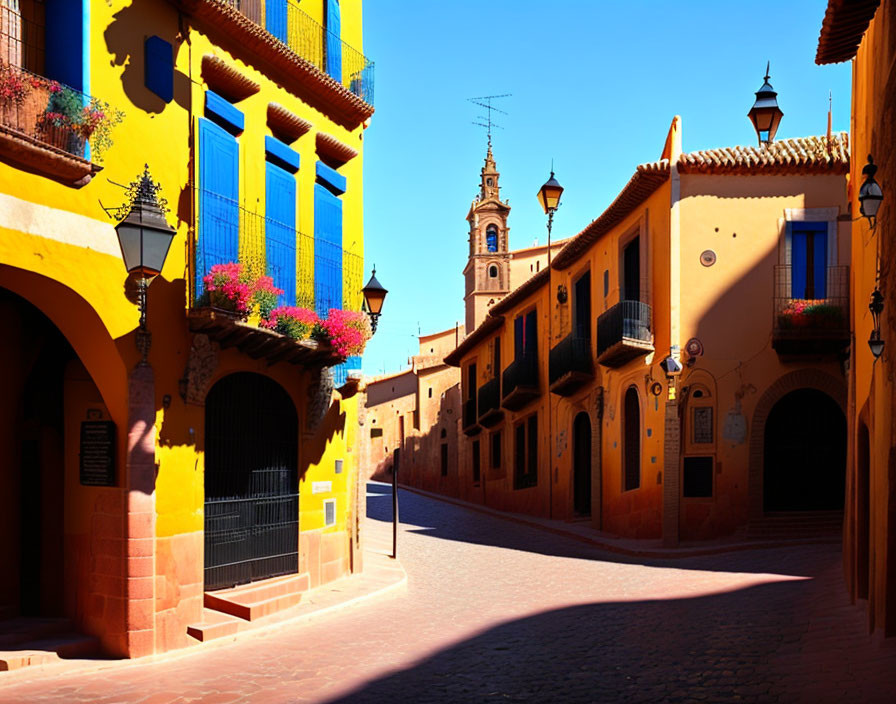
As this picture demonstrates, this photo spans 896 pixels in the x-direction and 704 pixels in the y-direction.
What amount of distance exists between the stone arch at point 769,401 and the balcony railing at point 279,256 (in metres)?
9.41

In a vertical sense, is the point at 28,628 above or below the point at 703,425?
below

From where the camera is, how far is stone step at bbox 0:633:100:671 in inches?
380

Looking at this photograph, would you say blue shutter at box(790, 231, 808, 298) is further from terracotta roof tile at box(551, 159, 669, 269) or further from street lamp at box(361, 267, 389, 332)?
street lamp at box(361, 267, 389, 332)

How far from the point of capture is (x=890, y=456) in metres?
9.46

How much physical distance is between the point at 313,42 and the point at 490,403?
78.4ft

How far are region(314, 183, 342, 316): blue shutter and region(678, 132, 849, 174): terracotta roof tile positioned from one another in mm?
9123

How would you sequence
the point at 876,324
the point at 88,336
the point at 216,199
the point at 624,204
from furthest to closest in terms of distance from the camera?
the point at 624,204, the point at 216,199, the point at 876,324, the point at 88,336

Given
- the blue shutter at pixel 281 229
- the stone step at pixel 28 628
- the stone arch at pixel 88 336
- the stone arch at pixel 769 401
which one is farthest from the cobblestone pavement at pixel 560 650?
the blue shutter at pixel 281 229

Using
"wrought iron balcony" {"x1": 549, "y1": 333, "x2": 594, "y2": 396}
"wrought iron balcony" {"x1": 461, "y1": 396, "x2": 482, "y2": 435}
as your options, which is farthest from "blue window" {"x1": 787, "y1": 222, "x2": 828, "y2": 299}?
"wrought iron balcony" {"x1": 461, "y1": 396, "x2": 482, "y2": 435}

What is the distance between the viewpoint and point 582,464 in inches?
1135

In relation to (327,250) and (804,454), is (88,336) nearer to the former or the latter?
(327,250)

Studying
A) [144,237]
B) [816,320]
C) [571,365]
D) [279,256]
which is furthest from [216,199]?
[571,365]

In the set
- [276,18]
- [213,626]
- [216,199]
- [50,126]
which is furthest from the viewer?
[276,18]

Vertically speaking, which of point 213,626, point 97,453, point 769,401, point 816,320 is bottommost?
point 213,626
